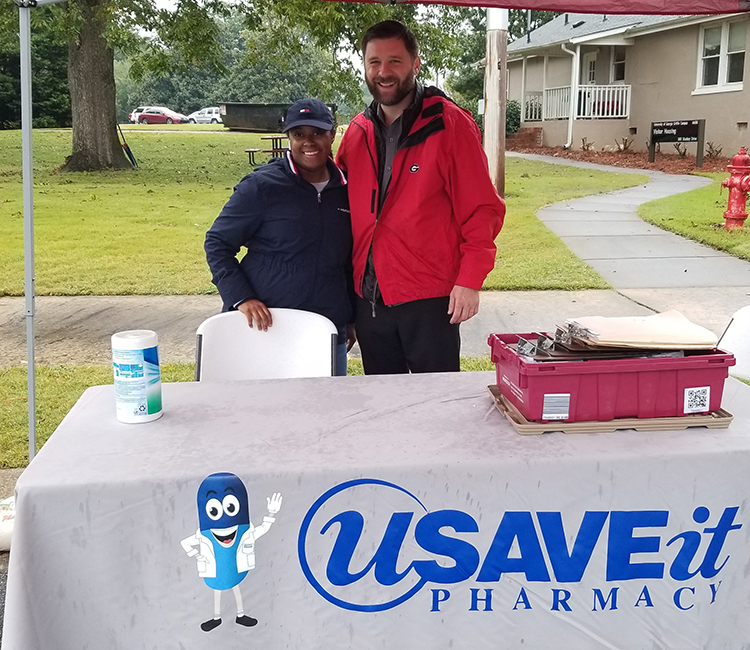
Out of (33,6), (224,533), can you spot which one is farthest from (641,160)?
(224,533)

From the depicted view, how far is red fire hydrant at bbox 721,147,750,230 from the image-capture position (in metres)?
9.14

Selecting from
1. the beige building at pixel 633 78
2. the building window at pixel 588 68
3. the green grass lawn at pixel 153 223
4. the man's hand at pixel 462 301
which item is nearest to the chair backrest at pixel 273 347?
the man's hand at pixel 462 301

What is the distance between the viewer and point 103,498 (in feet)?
5.88

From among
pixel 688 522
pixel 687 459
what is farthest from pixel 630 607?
pixel 687 459

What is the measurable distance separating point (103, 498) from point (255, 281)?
56.0 inches

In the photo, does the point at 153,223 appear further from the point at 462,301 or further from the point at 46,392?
the point at 462,301

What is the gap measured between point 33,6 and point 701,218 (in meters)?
9.15

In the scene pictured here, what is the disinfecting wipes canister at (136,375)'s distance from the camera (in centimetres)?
197

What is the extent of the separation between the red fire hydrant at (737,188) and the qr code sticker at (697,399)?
26.1 feet

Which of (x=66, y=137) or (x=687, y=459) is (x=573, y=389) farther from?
(x=66, y=137)

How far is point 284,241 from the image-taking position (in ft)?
9.87

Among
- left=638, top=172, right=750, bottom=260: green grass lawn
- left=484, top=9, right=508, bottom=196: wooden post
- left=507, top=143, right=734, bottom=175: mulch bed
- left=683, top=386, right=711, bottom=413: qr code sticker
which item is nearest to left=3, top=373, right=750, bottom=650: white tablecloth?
left=683, top=386, right=711, bottom=413: qr code sticker

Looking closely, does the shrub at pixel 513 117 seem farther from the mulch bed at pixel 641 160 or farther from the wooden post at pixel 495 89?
the wooden post at pixel 495 89

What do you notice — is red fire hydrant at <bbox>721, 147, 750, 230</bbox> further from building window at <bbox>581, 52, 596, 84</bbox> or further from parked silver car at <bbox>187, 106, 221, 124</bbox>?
parked silver car at <bbox>187, 106, 221, 124</bbox>
